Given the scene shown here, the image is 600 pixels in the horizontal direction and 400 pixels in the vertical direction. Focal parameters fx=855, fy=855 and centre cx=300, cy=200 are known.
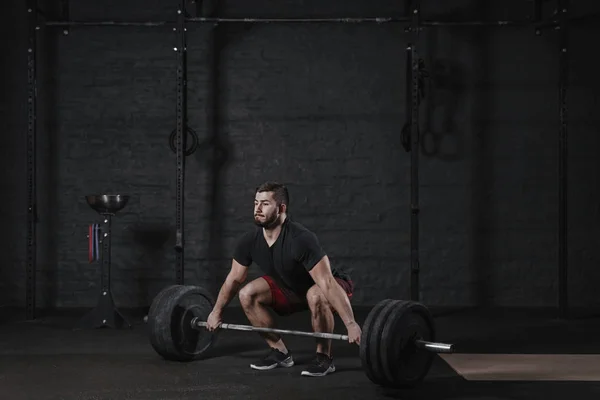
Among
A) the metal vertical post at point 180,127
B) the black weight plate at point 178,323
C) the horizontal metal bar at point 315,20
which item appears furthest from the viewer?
the horizontal metal bar at point 315,20

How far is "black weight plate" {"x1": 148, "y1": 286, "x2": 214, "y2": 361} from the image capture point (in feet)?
13.5

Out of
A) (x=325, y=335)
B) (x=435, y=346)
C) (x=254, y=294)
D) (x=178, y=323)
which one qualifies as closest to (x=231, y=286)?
(x=254, y=294)

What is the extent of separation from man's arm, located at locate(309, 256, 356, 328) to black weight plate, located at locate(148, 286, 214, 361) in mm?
781

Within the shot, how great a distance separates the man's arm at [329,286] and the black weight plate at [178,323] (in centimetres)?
78

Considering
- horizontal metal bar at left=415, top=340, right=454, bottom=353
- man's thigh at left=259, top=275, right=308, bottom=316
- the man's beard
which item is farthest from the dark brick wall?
horizontal metal bar at left=415, top=340, right=454, bottom=353

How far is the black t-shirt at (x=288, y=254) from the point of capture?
378 centimetres

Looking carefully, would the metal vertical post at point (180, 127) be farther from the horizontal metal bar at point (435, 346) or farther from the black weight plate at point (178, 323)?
the horizontal metal bar at point (435, 346)

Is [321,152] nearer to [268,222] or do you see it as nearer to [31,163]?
[31,163]

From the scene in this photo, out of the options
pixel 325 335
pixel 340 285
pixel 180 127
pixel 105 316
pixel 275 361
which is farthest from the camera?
pixel 180 127

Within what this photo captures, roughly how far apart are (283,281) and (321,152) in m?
2.63

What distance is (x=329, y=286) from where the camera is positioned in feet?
12.3

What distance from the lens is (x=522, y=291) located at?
6480 millimetres

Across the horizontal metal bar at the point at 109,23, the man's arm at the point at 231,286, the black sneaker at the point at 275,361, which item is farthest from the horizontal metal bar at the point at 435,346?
the horizontal metal bar at the point at 109,23

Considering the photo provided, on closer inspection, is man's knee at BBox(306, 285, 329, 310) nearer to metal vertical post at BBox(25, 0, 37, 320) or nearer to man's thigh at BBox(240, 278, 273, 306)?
man's thigh at BBox(240, 278, 273, 306)
